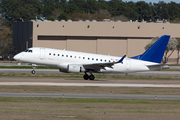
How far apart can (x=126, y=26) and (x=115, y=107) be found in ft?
228

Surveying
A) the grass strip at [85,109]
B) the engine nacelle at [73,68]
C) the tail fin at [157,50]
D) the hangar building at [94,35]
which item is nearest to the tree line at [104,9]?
the hangar building at [94,35]

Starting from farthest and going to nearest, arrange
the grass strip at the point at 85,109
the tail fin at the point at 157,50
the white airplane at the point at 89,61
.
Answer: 1. the tail fin at the point at 157,50
2. the white airplane at the point at 89,61
3. the grass strip at the point at 85,109

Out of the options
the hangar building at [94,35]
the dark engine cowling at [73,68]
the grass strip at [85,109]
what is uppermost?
the hangar building at [94,35]

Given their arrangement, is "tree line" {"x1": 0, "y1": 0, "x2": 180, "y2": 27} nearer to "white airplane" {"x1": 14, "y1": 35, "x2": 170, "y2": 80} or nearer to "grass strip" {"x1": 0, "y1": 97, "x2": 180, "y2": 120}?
"white airplane" {"x1": 14, "y1": 35, "x2": 170, "y2": 80}

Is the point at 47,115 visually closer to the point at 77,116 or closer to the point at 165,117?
the point at 77,116

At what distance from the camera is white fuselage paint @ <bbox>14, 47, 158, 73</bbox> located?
40.0m

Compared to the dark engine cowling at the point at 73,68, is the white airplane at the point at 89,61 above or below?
above

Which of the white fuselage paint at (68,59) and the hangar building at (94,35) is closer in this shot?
the white fuselage paint at (68,59)

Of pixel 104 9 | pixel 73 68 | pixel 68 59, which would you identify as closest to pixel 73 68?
pixel 73 68

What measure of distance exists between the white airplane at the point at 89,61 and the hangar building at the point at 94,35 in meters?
40.8

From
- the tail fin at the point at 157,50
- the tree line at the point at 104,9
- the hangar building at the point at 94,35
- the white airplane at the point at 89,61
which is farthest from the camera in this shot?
the tree line at the point at 104,9

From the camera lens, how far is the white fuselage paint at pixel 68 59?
1576 inches

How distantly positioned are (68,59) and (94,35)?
1797 inches

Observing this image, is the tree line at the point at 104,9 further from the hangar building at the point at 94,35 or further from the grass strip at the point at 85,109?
the grass strip at the point at 85,109
